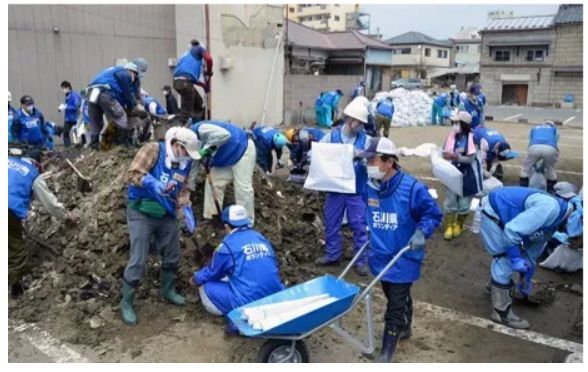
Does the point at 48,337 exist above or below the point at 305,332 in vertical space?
below

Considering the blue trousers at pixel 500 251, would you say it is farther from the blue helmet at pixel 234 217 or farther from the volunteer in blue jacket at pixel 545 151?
the volunteer in blue jacket at pixel 545 151

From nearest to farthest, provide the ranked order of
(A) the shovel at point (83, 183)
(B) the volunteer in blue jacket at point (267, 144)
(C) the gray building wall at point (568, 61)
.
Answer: (A) the shovel at point (83, 183), (B) the volunteer in blue jacket at point (267, 144), (C) the gray building wall at point (568, 61)

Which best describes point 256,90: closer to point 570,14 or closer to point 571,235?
point 571,235

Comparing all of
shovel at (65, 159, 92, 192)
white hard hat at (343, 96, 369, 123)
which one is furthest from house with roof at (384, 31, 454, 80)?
shovel at (65, 159, 92, 192)

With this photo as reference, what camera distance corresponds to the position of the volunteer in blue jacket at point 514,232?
4.26 meters

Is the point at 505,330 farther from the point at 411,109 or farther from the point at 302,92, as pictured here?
the point at 302,92

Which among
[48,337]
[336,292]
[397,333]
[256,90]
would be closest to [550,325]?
[397,333]

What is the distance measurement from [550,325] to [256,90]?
46.3 feet

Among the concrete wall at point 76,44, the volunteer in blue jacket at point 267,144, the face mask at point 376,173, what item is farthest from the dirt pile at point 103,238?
the concrete wall at point 76,44

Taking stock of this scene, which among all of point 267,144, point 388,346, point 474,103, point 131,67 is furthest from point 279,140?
point 474,103

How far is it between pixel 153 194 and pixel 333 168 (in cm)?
221

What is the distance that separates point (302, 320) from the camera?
3453 mm

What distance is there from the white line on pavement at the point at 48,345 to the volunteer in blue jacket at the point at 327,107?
1578 cm

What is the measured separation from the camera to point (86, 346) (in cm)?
427
